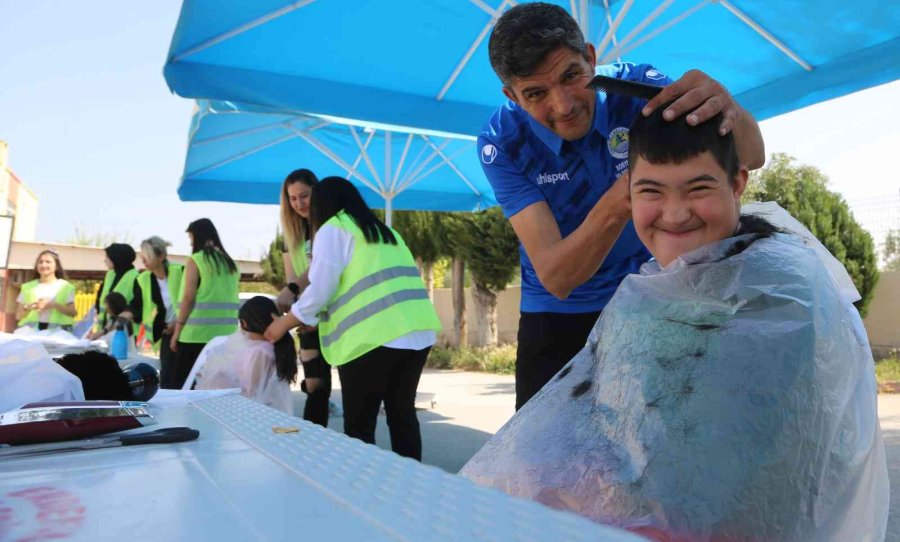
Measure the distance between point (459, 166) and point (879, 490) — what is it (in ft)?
24.4

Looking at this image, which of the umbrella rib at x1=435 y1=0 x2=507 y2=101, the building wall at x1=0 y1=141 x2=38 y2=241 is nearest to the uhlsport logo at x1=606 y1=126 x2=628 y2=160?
the umbrella rib at x1=435 y1=0 x2=507 y2=101

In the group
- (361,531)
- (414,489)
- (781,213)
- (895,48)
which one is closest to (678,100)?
(781,213)

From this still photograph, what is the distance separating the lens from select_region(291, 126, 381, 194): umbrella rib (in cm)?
751

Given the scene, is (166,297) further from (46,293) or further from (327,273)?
(327,273)

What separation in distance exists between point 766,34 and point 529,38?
10.2 ft

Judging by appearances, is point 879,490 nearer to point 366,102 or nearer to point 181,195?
point 366,102

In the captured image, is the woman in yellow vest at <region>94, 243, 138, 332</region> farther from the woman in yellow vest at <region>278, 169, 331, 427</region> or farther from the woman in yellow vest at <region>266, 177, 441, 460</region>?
the woman in yellow vest at <region>266, 177, 441, 460</region>

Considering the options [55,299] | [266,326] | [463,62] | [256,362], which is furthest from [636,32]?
[55,299]

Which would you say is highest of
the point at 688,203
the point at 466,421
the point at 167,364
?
the point at 688,203

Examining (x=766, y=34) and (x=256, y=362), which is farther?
(x=766, y=34)

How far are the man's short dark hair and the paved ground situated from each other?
2.51m

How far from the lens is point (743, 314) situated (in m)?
1.13

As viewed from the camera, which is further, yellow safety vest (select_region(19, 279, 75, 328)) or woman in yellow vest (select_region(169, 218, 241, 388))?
yellow safety vest (select_region(19, 279, 75, 328))

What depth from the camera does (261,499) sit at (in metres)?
0.71
